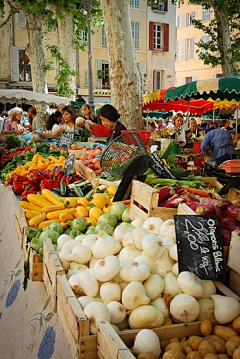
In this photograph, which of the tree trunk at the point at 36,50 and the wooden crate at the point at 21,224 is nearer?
the wooden crate at the point at 21,224

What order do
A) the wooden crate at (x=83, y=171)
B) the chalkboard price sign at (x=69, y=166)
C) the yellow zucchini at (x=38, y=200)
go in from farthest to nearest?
the chalkboard price sign at (x=69, y=166), the wooden crate at (x=83, y=171), the yellow zucchini at (x=38, y=200)

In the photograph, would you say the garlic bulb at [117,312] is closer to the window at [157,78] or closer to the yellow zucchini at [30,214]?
the yellow zucchini at [30,214]

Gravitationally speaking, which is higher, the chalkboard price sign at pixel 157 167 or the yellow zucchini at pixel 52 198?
the chalkboard price sign at pixel 157 167

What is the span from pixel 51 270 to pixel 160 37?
114ft

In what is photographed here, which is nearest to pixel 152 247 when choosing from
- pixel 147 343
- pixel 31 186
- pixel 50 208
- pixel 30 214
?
pixel 147 343

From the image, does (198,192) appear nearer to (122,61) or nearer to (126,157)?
(126,157)

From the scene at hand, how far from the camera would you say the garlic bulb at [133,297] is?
1971mm

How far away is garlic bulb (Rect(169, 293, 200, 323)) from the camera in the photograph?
1.92m

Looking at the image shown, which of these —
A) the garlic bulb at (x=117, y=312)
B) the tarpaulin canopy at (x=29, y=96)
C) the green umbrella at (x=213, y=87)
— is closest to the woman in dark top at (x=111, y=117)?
the garlic bulb at (x=117, y=312)

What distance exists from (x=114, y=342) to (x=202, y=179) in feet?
9.18

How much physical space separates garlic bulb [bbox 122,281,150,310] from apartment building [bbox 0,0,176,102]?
28.8 metres

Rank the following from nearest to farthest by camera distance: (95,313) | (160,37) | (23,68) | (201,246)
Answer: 1. (95,313)
2. (201,246)
3. (23,68)
4. (160,37)

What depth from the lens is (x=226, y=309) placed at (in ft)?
6.26

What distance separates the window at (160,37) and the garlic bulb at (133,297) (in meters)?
34.0
